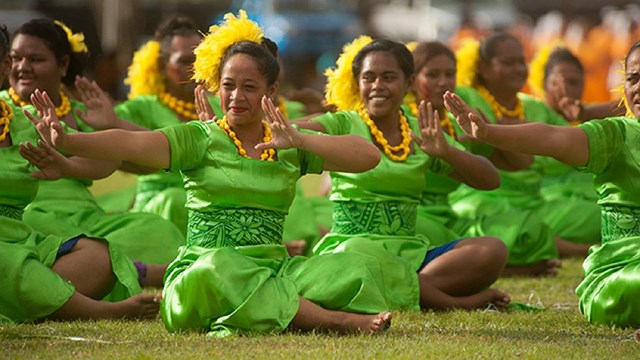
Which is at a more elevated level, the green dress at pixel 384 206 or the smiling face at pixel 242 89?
the smiling face at pixel 242 89

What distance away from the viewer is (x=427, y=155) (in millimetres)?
6254

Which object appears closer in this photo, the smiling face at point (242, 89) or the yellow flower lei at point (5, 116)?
the smiling face at point (242, 89)

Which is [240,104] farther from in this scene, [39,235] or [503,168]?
[503,168]

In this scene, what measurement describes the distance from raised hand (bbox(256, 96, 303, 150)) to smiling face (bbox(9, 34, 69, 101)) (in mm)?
1678

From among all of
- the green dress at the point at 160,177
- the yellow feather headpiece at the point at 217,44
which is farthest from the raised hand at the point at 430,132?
the green dress at the point at 160,177

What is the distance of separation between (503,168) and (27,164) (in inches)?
117


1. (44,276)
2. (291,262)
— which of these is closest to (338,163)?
(291,262)

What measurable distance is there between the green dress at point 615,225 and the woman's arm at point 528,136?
0.20ft

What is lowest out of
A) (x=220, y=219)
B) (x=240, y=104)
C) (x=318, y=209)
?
(x=318, y=209)

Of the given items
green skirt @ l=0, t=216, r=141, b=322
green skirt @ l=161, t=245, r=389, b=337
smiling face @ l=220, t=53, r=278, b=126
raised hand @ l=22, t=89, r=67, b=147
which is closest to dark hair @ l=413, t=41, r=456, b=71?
smiling face @ l=220, t=53, r=278, b=126

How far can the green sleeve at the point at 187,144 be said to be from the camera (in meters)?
5.09

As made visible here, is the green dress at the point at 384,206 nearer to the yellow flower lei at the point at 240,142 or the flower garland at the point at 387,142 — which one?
the flower garland at the point at 387,142

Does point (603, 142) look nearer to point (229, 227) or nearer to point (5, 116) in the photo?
point (229, 227)

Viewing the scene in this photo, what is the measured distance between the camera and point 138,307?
5.64m
